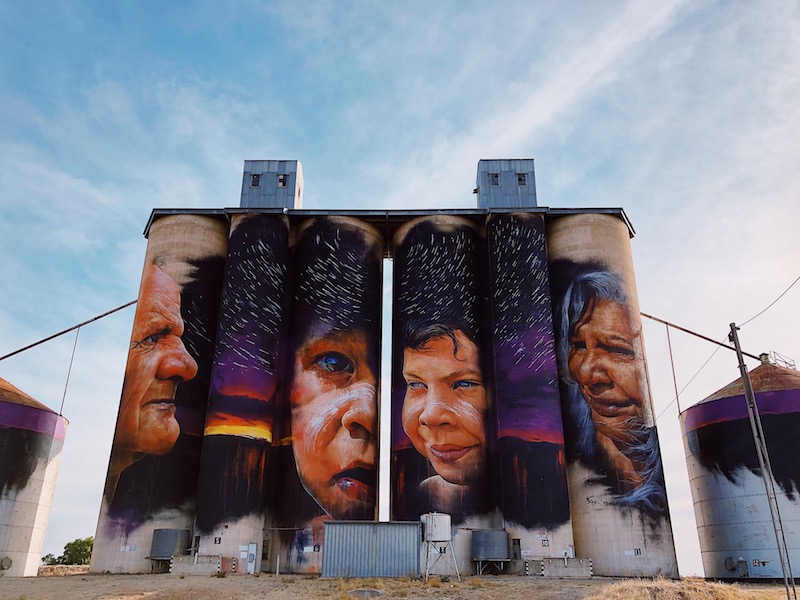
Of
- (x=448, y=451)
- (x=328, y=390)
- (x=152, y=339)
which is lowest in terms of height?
(x=448, y=451)

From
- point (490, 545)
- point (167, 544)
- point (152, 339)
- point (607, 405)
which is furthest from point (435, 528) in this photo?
point (152, 339)

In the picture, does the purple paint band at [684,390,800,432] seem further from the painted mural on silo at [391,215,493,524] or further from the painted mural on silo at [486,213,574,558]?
the painted mural on silo at [391,215,493,524]

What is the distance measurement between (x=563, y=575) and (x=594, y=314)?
18.3 metres

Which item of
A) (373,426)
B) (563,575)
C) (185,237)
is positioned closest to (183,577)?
(373,426)

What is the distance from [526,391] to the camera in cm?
4772

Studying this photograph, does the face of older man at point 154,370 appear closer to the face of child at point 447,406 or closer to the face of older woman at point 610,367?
the face of child at point 447,406

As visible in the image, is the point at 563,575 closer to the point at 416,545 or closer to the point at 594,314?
the point at 416,545

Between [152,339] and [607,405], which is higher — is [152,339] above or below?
above

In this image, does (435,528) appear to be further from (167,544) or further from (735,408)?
(735,408)

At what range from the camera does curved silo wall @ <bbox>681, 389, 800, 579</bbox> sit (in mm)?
45031

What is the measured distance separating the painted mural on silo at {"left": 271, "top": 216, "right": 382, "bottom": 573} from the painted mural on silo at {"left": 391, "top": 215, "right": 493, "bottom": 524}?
6.67ft

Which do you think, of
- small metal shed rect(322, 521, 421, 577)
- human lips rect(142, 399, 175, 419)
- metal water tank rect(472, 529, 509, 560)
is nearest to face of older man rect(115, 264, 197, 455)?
human lips rect(142, 399, 175, 419)

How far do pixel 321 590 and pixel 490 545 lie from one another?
16.5m

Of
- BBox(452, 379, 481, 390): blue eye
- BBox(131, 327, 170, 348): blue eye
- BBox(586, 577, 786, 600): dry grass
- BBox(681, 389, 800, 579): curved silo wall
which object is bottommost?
BBox(586, 577, 786, 600): dry grass
